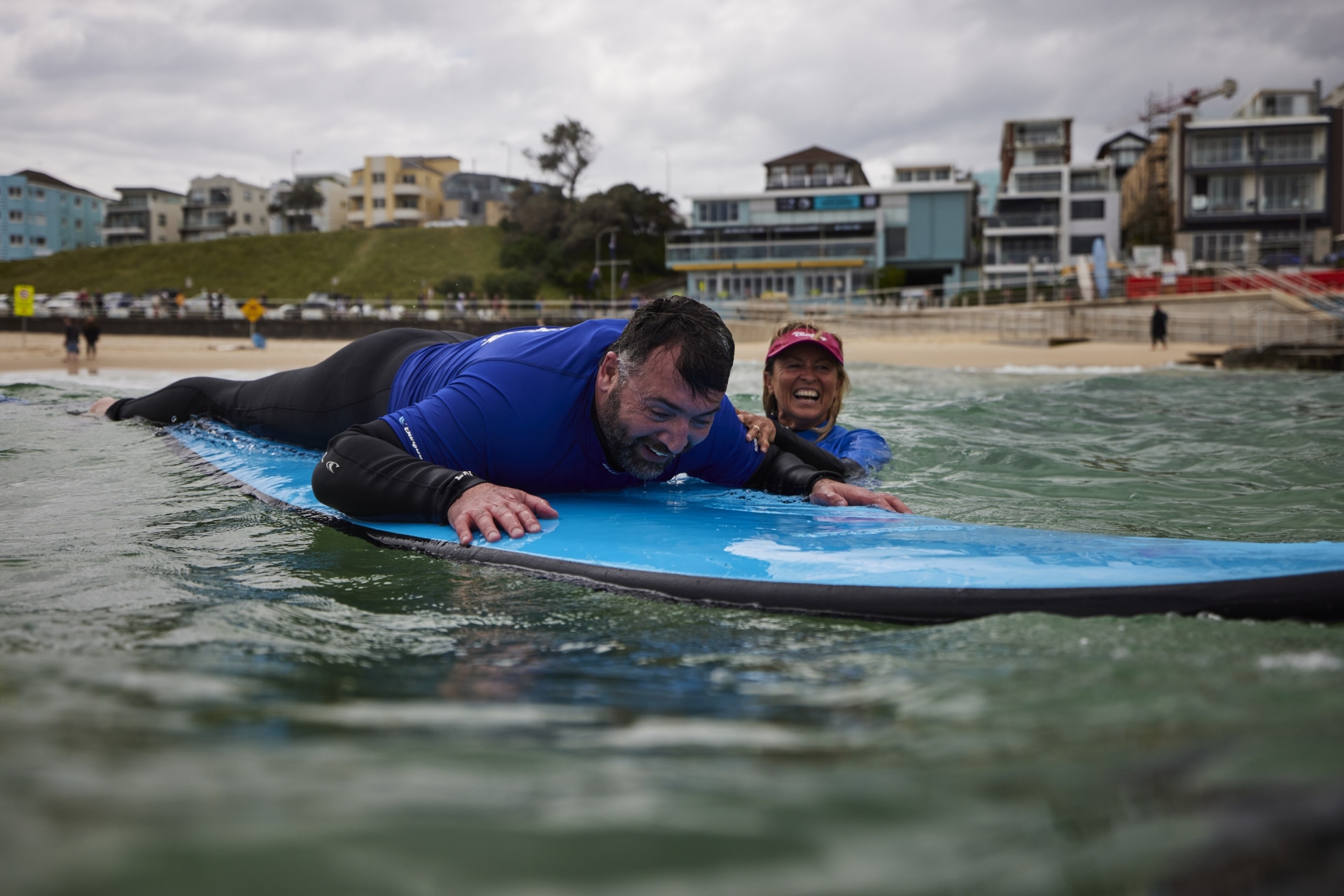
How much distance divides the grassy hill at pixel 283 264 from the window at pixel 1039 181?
99.8ft

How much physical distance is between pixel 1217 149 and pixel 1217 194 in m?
2.03

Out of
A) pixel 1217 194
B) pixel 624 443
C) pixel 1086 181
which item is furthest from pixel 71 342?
pixel 1086 181

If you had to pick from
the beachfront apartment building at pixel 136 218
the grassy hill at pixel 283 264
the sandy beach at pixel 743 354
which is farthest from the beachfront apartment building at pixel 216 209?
the sandy beach at pixel 743 354

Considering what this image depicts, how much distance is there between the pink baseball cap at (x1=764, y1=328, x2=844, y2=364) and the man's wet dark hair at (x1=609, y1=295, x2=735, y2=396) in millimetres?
1926

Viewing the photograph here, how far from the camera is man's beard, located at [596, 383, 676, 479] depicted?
349cm

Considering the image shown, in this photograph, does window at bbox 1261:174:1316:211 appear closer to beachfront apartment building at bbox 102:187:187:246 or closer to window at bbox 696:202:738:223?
window at bbox 696:202:738:223

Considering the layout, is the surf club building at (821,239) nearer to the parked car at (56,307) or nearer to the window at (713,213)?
the window at (713,213)

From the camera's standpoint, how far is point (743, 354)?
25.4 meters

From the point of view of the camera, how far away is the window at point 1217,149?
4388 centimetres

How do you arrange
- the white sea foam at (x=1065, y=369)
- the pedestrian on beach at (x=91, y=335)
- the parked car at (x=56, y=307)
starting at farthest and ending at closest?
the parked car at (x=56, y=307), the pedestrian on beach at (x=91, y=335), the white sea foam at (x=1065, y=369)

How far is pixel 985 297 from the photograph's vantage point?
3222 cm

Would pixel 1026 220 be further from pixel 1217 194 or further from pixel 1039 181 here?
pixel 1217 194

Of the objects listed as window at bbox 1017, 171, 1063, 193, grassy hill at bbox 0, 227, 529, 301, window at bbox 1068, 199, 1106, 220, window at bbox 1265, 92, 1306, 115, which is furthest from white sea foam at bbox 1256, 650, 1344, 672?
grassy hill at bbox 0, 227, 529, 301

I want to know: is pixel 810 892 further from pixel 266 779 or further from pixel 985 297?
pixel 985 297
